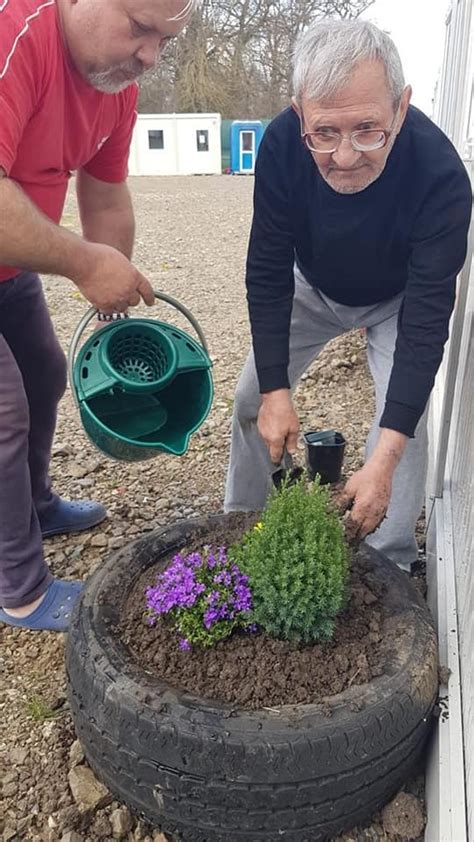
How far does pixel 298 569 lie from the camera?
183cm

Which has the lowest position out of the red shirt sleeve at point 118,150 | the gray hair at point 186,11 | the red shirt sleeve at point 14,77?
the red shirt sleeve at point 118,150

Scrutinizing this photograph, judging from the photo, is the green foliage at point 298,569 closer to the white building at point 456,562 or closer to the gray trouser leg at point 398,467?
the white building at point 456,562

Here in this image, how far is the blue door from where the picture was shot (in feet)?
88.0

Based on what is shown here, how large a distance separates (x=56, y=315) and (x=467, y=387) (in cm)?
458

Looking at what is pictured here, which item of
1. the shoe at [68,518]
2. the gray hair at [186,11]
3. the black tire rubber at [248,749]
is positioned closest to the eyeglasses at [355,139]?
the gray hair at [186,11]

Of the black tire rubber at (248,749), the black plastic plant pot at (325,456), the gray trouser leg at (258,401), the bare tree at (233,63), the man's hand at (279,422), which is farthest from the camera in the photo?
the bare tree at (233,63)

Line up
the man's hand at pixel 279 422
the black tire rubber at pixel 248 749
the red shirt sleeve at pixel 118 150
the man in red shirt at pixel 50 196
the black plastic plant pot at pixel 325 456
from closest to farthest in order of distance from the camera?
the black tire rubber at pixel 248 749 → the man in red shirt at pixel 50 196 → the man's hand at pixel 279 422 → the red shirt sleeve at pixel 118 150 → the black plastic plant pot at pixel 325 456

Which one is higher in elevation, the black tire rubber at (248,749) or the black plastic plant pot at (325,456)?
the black tire rubber at (248,749)

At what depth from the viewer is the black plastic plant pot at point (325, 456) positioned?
10.8 ft

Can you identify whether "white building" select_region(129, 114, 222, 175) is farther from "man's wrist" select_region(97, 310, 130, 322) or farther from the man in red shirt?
"man's wrist" select_region(97, 310, 130, 322)

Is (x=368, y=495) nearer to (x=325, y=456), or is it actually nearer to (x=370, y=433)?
(x=370, y=433)

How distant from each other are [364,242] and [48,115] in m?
0.95

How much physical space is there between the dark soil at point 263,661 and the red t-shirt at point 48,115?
1177 mm

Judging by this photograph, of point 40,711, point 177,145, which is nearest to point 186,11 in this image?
point 40,711
